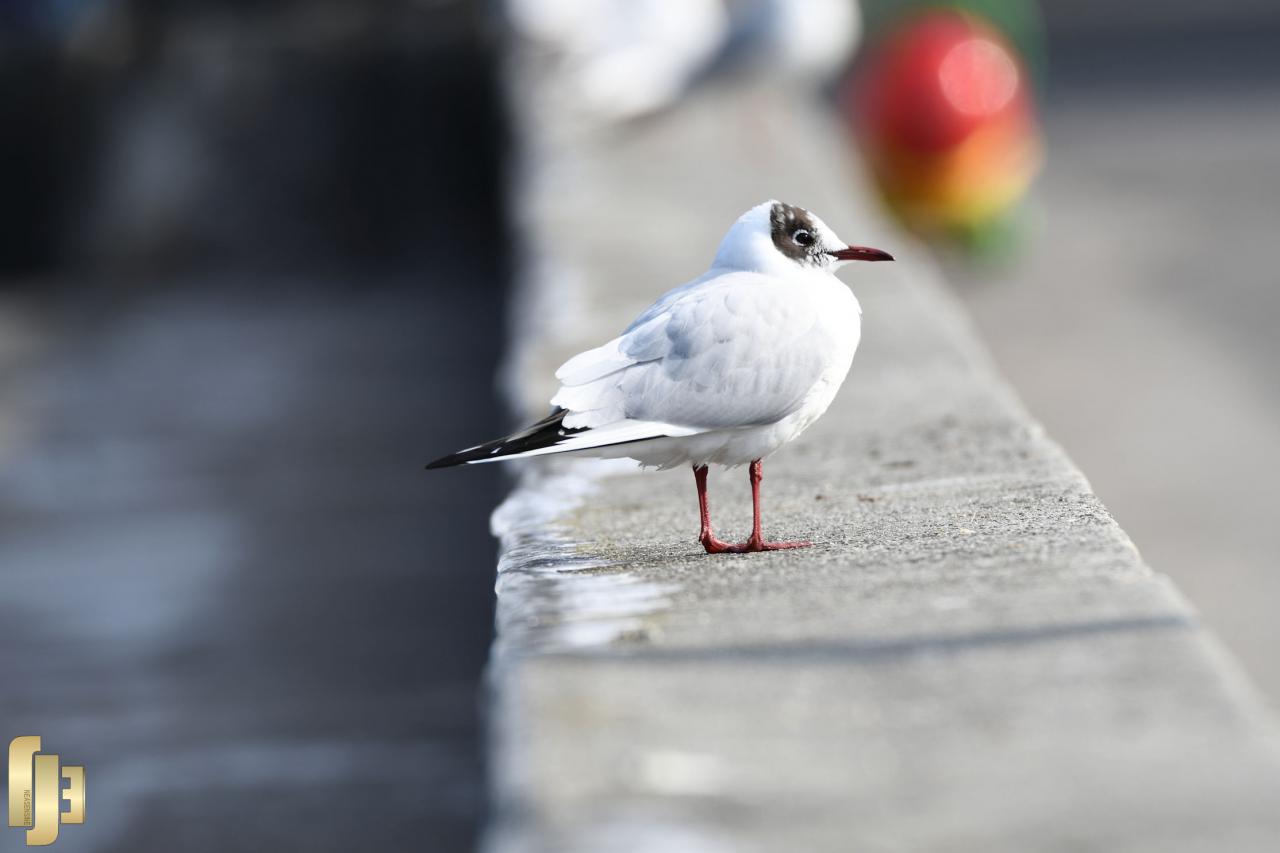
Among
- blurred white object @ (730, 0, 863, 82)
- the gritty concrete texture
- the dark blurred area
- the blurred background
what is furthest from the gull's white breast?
blurred white object @ (730, 0, 863, 82)

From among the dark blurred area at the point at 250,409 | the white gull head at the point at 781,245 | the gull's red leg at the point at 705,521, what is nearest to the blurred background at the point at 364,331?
the dark blurred area at the point at 250,409

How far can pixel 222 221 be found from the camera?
12312 millimetres

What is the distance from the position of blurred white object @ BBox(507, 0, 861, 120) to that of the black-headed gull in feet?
20.9

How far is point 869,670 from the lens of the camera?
8.18ft

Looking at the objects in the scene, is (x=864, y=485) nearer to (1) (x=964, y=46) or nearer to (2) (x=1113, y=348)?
(2) (x=1113, y=348)

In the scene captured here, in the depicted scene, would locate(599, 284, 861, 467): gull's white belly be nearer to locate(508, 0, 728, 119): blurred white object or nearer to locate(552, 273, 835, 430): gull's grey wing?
locate(552, 273, 835, 430): gull's grey wing

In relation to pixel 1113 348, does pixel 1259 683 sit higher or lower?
lower

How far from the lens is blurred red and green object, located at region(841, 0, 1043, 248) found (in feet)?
35.3

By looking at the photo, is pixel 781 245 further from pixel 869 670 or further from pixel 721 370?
pixel 869 670

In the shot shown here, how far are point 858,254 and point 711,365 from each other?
328 millimetres

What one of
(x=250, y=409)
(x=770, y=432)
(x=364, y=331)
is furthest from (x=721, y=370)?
(x=364, y=331)

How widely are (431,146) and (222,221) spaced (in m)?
1.35

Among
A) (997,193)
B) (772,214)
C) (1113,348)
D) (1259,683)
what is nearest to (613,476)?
(772,214)

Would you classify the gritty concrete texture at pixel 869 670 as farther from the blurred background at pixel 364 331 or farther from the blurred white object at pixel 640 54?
the blurred white object at pixel 640 54
